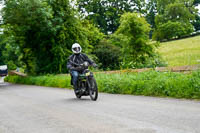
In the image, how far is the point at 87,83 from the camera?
9.84 metres

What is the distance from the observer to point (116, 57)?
1185 inches

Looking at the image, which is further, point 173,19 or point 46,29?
point 173,19

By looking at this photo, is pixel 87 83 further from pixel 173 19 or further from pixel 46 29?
pixel 173 19

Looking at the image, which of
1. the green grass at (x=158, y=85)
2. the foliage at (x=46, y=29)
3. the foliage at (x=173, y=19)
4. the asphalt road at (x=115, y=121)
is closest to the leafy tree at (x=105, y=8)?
the foliage at (x=173, y=19)

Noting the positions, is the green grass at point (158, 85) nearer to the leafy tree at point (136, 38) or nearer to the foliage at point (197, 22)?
the leafy tree at point (136, 38)

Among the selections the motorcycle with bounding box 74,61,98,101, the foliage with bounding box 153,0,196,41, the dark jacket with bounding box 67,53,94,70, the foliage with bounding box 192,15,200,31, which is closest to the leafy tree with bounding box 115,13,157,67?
the dark jacket with bounding box 67,53,94,70

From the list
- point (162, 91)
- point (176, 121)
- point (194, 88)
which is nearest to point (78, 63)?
point (162, 91)

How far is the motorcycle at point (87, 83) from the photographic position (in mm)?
9641

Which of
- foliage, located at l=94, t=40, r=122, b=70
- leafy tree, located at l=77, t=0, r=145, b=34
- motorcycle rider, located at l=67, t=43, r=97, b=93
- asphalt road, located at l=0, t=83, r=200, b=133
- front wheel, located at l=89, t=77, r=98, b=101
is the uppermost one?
leafy tree, located at l=77, t=0, r=145, b=34

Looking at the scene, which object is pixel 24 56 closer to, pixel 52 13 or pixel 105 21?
pixel 52 13

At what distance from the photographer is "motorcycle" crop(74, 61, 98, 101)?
9.64m

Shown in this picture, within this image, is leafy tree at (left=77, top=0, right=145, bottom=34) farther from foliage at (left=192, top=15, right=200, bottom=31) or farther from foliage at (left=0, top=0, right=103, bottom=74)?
foliage at (left=0, top=0, right=103, bottom=74)

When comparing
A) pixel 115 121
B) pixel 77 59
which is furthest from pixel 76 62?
pixel 115 121

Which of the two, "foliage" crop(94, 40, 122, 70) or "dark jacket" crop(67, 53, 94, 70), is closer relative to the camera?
"dark jacket" crop(67, 53, 94, 70)
